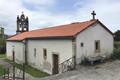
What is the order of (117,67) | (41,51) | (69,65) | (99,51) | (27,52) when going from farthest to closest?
(27,52)
(41,51)
(99,51)
(69,65)
(117,67)

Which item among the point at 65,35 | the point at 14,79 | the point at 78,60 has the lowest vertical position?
the point at 14,79

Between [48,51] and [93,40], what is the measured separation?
205 inches

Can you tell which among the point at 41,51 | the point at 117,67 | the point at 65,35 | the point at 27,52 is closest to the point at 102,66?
the point at 117,67

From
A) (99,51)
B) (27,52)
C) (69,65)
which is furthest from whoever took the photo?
(27,52)

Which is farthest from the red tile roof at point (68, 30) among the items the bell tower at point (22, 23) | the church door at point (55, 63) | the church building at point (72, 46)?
the bell tower at point (22, 23)

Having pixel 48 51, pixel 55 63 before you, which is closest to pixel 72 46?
pixel 55 63

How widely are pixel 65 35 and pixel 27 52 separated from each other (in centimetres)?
1142

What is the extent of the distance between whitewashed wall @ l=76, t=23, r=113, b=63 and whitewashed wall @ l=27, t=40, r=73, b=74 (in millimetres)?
866

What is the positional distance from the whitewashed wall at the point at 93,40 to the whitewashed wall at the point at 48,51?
0.87 metres

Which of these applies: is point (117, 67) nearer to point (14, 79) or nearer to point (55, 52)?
point (55, 52)

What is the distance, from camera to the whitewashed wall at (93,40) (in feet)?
62.8

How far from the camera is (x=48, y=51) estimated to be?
23.3 meters

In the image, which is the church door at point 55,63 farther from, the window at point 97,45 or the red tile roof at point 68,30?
the window at point 97,45

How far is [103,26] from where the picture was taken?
824 inches
